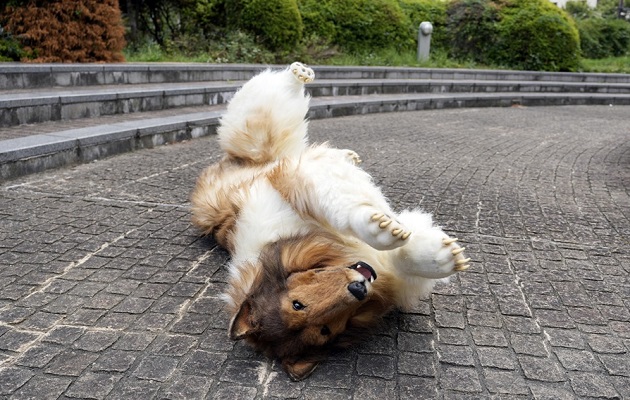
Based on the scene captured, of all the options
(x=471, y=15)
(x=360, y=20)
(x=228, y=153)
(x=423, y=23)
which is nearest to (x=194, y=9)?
(x=360, y=20)

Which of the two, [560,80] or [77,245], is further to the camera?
[560,80]

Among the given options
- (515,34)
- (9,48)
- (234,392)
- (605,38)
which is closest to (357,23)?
(515,34)

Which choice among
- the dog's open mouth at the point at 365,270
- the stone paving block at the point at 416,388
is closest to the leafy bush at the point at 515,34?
the dog's open mouth at the point at 365,270

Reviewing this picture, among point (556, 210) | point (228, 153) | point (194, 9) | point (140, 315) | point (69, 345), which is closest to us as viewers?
point (69, 345)

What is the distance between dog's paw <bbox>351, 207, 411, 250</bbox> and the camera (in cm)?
253

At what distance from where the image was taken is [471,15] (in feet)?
61.8

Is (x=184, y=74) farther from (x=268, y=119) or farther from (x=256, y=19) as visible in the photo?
(x=268, y=119)

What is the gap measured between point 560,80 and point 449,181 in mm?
13163

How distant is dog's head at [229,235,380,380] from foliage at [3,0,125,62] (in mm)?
8296

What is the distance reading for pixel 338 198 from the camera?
2816 millimetres

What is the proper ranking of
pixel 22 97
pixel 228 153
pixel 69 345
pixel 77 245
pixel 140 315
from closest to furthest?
1. pixel 69 345
2. pixel 140 315
3. pixel 77 245
4. pixel 228 153
5. pixel 22 97

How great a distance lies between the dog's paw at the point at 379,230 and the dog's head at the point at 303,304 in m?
0.13

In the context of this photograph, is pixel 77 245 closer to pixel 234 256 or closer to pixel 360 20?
pixel 234 256

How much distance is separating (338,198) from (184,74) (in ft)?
29.2
